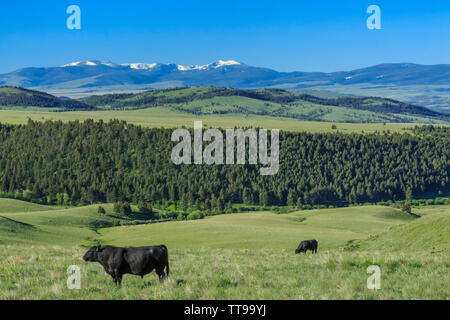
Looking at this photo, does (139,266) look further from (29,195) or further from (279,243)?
(29,195)

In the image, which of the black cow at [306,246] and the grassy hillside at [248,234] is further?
the grassy hillside at [248,234]

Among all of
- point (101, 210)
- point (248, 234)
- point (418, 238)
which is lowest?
point (101, 210)

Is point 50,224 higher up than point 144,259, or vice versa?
point 144,259

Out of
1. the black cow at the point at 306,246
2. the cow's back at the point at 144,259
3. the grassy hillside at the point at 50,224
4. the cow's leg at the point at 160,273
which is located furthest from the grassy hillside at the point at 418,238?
the grassy hillside at the point at 50,224

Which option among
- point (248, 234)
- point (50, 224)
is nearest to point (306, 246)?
point (248, 234)

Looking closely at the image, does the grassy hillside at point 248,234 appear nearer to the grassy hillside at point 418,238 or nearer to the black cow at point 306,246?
the grassy hillside at point 418,238

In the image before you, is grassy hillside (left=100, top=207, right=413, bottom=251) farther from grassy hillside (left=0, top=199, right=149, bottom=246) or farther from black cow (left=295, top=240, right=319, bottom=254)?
black cow (left=295, top=240, right=319, bottom=254)

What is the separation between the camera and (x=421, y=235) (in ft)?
134

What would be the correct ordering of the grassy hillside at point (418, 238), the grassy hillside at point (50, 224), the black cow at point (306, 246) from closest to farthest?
1. the grassy hillside at point (418, 238)
2. the black cow at point (306, 246)
3. the grassy hillside at point (50, 224)

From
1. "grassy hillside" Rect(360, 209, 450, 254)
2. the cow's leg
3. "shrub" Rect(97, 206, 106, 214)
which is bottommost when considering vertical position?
"shrub" Rect(97, 206, 106, 214)

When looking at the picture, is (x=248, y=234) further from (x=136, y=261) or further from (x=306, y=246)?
(x=136, y=261)

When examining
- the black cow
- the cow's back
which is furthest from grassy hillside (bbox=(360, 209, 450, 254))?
the cow's back

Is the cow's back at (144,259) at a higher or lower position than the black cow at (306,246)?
higher
